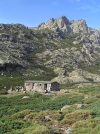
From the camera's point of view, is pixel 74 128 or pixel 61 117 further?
pixel 61 117

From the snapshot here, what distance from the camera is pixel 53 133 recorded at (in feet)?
74.6

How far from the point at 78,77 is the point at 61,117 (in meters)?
150

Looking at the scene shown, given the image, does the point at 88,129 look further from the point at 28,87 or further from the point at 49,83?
the point at 28,87

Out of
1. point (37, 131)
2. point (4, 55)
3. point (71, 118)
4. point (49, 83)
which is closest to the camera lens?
point (37, 131)

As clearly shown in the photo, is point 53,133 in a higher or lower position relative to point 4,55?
lower

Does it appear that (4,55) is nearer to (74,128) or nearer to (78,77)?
(78,77)

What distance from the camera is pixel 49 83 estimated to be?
9506 cm

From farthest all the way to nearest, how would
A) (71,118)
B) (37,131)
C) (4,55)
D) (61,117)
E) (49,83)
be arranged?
(4,55) < (49,83) < (61,117) < (71,118) < (37,131)

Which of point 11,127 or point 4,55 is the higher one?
point 4,55

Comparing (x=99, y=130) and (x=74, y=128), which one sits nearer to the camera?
(x=99, y=130)

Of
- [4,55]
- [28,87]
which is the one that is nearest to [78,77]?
[4,55]

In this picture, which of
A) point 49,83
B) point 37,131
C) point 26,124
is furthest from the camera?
point 49,83

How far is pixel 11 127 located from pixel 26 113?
852 cm

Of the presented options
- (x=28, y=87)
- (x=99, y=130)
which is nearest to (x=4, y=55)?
(x=28, y=87)
